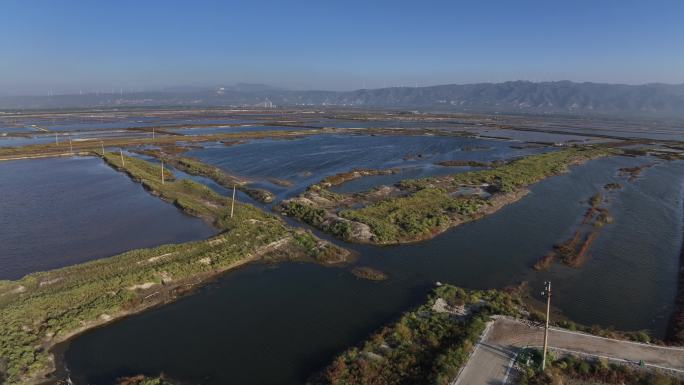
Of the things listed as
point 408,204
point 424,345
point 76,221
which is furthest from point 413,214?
point 76,221

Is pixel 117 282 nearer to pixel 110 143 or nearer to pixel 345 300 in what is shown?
pixel 345 300

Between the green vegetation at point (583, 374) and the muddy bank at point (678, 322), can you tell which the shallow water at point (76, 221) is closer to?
the green vegetation at point (583, 374)

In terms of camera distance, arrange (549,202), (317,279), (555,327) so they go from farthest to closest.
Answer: (549,202) < (317,279) < (555,327)

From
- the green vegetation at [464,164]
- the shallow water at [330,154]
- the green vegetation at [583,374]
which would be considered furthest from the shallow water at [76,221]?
the green vegetation at [464,164]

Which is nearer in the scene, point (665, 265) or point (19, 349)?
point (19, 349)

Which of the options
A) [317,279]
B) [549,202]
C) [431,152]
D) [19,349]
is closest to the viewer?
[19,349]

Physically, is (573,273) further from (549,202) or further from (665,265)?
(549,202)

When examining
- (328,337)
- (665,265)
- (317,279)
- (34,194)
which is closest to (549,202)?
(665,265)

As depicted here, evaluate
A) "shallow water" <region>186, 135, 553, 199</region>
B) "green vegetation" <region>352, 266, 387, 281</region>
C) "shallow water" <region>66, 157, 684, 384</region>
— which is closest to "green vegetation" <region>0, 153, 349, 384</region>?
"shallow water" <region>66, 157, 684, 384</region>
